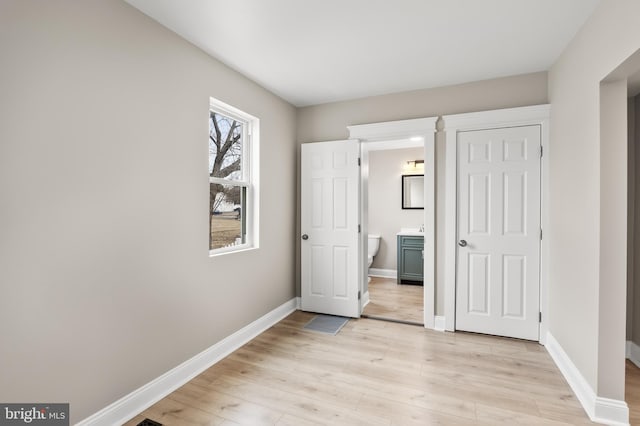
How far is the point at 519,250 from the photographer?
119 inches

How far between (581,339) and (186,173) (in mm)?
3051

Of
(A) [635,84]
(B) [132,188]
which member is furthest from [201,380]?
(A) [635,84]

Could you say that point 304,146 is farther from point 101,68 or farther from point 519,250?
point 519,250

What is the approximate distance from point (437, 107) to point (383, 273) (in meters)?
3.37

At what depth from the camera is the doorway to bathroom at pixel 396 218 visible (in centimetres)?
519

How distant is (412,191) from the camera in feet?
18.6

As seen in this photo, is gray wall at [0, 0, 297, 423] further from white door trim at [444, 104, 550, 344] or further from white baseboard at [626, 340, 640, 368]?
white baseboard at [626, 340, 640, 368]

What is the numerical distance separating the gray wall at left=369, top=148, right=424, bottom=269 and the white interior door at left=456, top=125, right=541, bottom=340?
2.48m

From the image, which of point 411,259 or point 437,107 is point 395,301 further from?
point 437,107

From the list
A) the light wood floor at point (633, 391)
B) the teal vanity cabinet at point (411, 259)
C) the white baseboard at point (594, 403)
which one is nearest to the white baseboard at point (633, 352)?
the light wood floor at point (633, 391)

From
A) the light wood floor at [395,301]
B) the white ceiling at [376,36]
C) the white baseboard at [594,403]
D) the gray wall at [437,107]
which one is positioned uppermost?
the white ceiling at [376,36]

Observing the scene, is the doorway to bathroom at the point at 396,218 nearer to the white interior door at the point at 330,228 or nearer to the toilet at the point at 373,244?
the toilet at the point at 373,244

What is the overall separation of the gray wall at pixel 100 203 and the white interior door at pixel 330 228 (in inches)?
52.4

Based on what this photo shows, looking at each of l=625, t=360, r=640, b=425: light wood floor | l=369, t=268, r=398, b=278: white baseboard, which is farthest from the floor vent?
l=369, t=268, r=398, b=278: white baseboard
